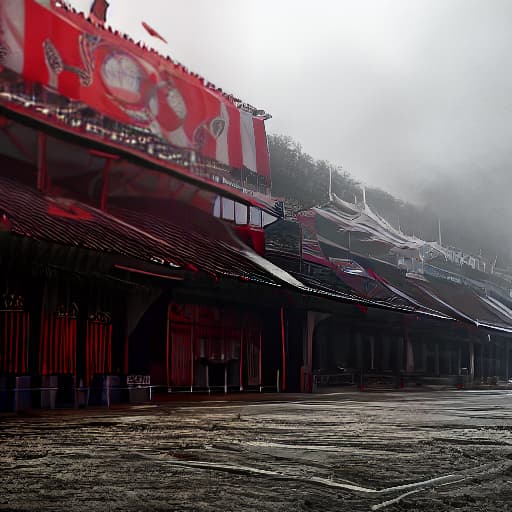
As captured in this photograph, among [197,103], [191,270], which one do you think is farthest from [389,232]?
[191,270]

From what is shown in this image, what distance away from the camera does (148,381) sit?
15961 mm

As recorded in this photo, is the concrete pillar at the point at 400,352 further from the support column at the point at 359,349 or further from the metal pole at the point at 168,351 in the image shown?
the metal pole at the point at 168,351

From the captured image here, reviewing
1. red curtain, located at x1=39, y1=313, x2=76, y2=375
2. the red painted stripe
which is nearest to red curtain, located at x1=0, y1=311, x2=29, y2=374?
red curtain, located at x1=39, y1=313, x2=76, y2=375

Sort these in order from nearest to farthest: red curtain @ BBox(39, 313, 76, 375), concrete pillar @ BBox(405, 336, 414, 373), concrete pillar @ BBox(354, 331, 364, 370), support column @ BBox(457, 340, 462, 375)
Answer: red curtain @ BBox(39, 313, 76, 375) → concrete pillar @ BBox(354, 331, 364, 370) → concrete pillar @ BBox(405, 336, 414, 373) → support column @ BBox(457, 340, 462, 375)

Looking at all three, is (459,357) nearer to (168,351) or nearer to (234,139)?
(234,139)

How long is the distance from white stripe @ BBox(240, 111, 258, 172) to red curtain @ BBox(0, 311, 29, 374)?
46.0 ft

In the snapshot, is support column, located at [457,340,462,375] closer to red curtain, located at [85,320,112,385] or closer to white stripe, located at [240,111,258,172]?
white stripe, located at [240,111,258,172]

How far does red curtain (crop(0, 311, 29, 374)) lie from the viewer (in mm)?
13250

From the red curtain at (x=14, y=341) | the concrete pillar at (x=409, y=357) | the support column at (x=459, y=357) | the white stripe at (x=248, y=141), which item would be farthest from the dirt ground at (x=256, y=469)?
the support column at (x=459, y=357)

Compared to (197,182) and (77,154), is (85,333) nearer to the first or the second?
(77,154)

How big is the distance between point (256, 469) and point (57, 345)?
10.9 metres

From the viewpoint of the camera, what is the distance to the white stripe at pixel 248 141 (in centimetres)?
2650

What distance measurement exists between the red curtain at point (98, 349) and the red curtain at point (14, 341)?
1505mm

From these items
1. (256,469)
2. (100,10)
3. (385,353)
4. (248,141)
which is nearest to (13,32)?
(100,10)
